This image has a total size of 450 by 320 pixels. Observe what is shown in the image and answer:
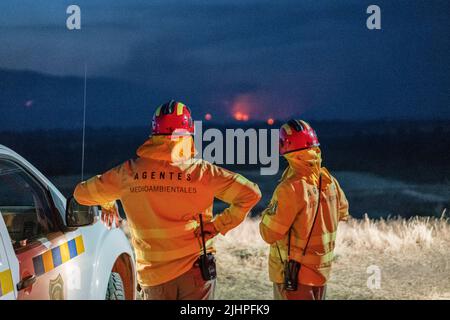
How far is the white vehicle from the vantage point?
3.10 metres

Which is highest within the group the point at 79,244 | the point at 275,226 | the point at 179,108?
the point at 179,108

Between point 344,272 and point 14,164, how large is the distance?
4559 millimetres

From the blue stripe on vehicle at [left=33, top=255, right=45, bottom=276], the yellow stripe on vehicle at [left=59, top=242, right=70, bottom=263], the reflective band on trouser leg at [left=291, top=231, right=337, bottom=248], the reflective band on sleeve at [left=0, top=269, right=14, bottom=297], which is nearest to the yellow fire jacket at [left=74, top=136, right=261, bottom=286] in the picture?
the yellow stripe on vehicle at [left=59, top=242, right=70, bottom=263]

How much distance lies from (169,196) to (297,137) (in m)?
0.89

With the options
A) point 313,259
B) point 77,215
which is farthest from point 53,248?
point 313,259

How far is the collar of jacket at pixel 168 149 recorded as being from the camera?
3740 mm

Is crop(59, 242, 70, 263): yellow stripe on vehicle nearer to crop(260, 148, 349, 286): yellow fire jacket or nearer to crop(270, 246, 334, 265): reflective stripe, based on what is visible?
crop(260, 148, 349, 286): yellow fire jacket

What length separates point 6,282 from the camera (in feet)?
9.62

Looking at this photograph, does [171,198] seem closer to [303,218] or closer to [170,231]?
[170,231]

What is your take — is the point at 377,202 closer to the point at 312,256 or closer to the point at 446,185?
the point at 446,185

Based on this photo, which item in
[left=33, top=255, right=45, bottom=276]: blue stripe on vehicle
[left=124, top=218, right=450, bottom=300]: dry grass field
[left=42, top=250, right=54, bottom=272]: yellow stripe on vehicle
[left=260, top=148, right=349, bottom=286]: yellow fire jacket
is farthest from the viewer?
[left=124, top=218, right=450, bottom=300]: dry grass field

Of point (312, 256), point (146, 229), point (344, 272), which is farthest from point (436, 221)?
point (146, 229)

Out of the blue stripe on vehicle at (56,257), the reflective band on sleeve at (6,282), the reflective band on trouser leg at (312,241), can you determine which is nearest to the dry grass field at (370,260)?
the reflective band on trouser leg at (312,241)

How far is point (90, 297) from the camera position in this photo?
380 centimetres
